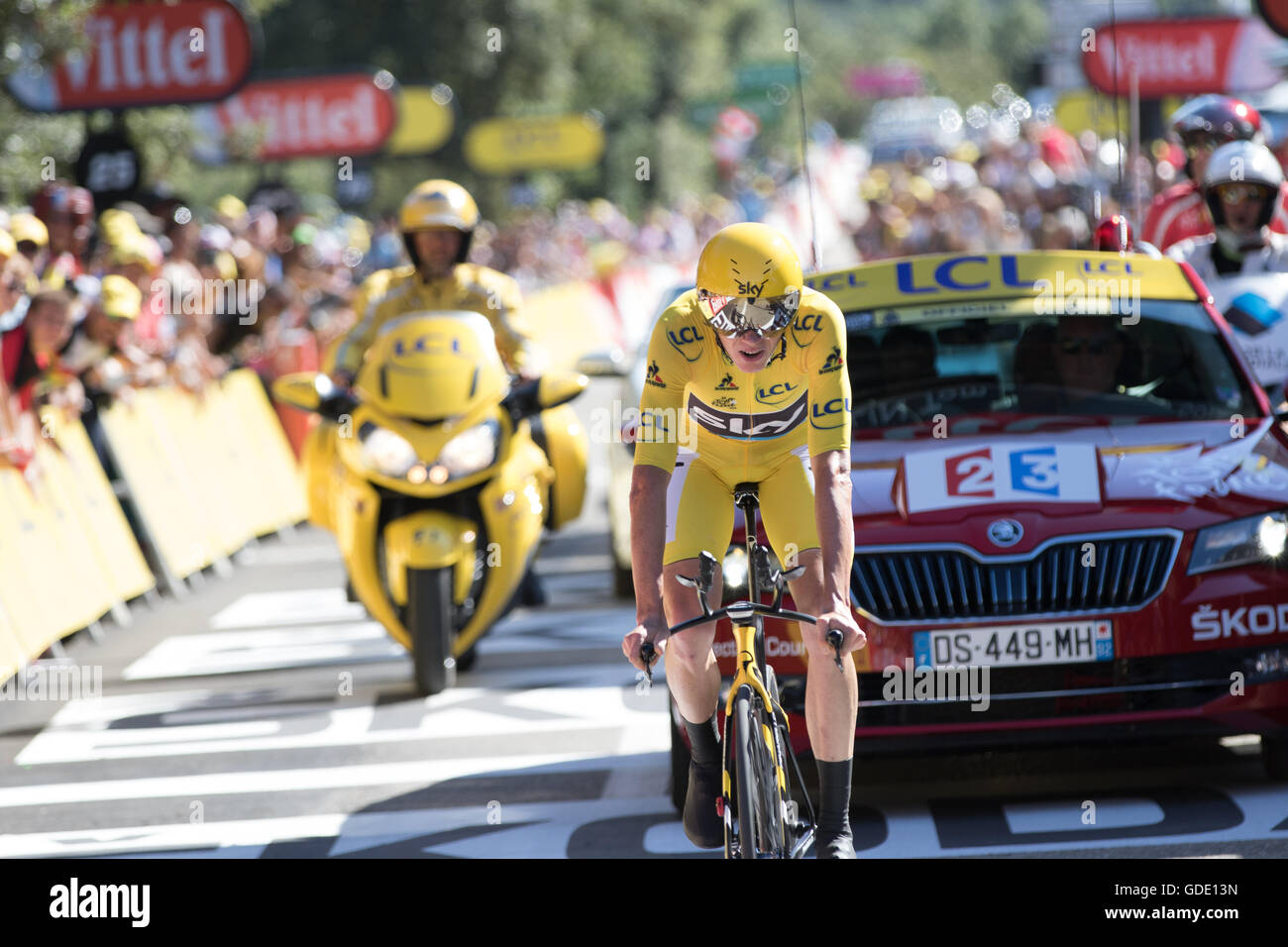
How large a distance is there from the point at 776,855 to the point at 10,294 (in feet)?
23.0

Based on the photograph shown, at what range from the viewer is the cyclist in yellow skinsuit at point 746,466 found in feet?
17.2

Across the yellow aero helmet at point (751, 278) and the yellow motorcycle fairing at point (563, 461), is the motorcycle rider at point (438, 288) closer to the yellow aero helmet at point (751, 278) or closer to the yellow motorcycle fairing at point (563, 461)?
the yellow motorcycle fairing at point (563, 461)

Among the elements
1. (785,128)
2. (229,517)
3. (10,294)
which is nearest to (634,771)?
(10,294)

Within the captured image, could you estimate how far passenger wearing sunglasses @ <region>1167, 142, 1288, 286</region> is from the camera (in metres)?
8.85

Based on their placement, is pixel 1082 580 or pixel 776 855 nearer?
pixel 776 855

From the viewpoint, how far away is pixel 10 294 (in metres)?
10.9

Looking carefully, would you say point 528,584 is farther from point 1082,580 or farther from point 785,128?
point 785,128

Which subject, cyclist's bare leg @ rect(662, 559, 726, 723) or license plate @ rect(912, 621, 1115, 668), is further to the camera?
license plate @ rect(912, 621, 1115, 668)

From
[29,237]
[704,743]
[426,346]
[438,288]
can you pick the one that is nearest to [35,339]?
[29,237]

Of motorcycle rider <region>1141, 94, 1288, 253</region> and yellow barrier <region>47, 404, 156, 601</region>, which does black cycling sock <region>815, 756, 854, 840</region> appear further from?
yellow barrier <region>47, 404, 156, 601</region>

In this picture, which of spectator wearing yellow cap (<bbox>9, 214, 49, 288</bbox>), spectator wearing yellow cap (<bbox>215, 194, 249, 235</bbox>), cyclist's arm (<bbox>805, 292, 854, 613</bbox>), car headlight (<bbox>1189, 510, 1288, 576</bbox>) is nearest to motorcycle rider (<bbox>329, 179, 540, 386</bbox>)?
spectator wearing yellow cap (<bbox>9, 214, 49, 288</bbox>)

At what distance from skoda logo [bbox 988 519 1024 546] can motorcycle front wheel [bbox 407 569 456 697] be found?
125 inches

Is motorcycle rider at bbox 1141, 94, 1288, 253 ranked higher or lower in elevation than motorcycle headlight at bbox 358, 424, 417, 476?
higher

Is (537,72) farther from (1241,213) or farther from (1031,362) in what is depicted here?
(1031,362)
